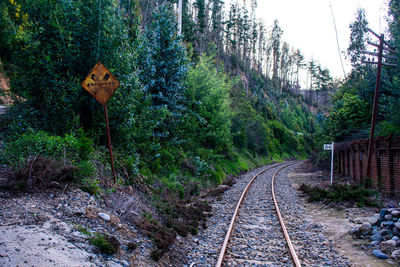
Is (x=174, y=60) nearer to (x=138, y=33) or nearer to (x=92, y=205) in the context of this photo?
(x=138, y=33)

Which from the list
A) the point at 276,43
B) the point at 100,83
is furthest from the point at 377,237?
the point at 276,43

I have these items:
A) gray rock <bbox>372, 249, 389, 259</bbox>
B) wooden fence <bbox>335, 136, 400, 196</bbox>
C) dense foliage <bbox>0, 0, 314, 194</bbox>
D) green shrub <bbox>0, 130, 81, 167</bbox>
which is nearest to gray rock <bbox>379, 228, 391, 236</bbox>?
gray rock <bbox>372, 249, 389, 259</bbox>

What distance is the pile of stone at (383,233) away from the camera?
6.22m

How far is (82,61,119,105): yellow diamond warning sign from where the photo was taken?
7.30m

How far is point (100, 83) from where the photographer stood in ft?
24.3

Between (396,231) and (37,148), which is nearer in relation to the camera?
(37,148)

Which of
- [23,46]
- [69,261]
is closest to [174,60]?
[23,46]

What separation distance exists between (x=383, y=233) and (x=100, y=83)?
8354 mm

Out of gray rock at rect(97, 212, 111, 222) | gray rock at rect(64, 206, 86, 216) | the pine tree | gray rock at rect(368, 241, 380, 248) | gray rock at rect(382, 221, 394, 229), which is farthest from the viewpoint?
the pine tree

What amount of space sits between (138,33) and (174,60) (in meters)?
3.57

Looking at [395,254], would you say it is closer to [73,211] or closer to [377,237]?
[377,237]

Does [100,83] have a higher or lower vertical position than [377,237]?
higher

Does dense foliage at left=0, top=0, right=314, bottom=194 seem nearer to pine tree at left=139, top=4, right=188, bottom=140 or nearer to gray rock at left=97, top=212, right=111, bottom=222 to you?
pine tree at left=139, top=4, right=188, bottom=140

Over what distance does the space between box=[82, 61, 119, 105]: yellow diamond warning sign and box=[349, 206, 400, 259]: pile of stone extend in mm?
7585
